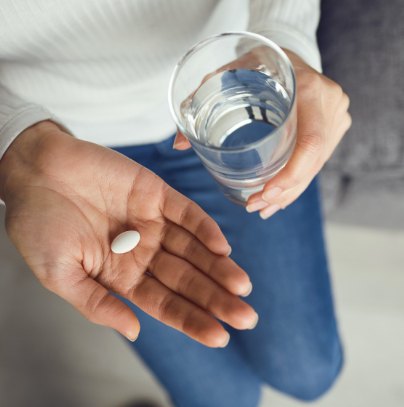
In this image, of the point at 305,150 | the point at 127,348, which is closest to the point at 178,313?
the point at 305,150

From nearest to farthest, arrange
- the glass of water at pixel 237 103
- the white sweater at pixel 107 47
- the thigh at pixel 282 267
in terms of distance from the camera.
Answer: the glass of water at pixel 237 103 → the white sweater at pixel 107 47 → the thigh at pixel 282 267

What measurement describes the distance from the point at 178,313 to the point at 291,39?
0.45 m

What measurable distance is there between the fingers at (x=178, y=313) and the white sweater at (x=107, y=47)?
31cm

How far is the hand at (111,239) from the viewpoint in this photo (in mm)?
682

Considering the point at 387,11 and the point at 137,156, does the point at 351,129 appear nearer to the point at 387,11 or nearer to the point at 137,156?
the point at 387,11

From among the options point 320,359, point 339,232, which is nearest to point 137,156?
point 320,359

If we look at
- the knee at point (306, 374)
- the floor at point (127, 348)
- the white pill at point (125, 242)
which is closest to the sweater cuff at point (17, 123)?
the white pill at point (125, 242)

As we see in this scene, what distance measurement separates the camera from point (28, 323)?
5.01 feet

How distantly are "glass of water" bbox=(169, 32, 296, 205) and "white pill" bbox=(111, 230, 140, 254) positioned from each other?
0.45 feet

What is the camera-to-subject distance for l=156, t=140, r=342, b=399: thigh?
1.01 metres

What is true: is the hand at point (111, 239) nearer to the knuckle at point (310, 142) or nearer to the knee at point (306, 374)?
the knuckle at point (310, 142)

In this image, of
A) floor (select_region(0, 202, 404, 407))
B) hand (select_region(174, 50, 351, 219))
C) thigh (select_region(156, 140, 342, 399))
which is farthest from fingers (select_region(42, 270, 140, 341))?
floor (select_region(0, 202, 404, 407))

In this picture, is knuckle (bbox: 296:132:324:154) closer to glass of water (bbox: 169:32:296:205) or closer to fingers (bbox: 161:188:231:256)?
glass of water (bbox: 169:32:296:205)

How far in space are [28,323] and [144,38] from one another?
98cm
